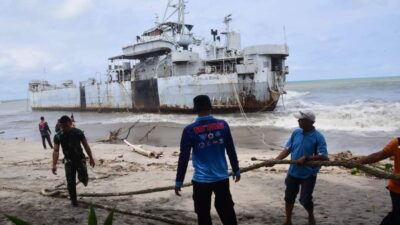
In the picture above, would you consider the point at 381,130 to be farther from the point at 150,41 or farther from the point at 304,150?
the point at 150,41

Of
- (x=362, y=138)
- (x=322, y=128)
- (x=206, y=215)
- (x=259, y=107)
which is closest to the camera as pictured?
(x=206, y=215)

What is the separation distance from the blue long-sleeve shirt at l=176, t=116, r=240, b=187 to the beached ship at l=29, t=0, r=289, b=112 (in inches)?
961

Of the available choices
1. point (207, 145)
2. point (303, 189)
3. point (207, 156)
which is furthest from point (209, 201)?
point (303, 189)

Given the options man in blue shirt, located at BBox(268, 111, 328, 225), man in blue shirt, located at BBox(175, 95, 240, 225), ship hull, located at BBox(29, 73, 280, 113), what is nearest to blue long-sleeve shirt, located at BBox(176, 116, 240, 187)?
man in blue shirt, located at BBox(175, 95, 240, 225)

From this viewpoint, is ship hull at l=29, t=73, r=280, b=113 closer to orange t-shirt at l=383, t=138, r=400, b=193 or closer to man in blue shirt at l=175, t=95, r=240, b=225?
man in blue shirt at l=175, t=95, r=240, b=225

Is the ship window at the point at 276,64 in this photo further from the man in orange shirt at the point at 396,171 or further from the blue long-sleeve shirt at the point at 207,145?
the man in orange shirt at the point at 396,171

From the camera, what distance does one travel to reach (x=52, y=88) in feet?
181

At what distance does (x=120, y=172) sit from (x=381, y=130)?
13.9 metres

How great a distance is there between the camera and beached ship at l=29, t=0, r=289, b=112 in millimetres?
28469

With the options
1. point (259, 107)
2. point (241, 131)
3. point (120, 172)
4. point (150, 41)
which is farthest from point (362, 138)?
point (150, 41)

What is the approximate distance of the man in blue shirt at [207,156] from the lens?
3.60 meters

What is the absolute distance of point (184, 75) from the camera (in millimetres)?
30938

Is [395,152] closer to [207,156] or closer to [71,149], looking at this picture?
[207,156]

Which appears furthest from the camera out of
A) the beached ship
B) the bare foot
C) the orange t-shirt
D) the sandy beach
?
the beached ship
